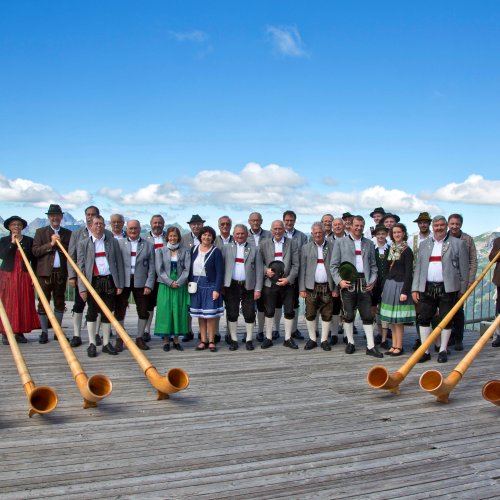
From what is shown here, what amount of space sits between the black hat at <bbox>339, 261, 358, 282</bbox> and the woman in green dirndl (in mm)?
2053

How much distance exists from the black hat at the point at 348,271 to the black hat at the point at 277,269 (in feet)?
2.67

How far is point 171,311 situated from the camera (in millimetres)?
7250

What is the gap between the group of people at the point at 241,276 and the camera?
698 cm

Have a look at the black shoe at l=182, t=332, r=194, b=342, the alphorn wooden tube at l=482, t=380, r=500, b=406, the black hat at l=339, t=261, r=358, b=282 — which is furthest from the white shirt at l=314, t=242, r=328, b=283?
the alphorn wooden tube at l=482, t=380, r=500, b=406

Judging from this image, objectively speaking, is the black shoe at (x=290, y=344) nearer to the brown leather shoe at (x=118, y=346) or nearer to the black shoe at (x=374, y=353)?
the black shoe at (x=374, y=353)

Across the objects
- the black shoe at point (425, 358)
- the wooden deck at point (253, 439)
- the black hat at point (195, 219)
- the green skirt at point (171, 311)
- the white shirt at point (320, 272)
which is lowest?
the wooden deck at point (253, 439)

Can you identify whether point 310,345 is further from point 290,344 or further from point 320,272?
point 320,272

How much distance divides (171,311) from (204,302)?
46cm

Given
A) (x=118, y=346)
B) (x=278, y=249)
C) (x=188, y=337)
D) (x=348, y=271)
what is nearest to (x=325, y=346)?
(x=348, y=271)

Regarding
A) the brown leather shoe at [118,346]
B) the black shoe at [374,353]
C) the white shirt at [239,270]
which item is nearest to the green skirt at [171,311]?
the brown leather shoe at [118,346]

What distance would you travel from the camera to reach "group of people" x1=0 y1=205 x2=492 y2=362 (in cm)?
698

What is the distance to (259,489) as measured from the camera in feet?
10.7

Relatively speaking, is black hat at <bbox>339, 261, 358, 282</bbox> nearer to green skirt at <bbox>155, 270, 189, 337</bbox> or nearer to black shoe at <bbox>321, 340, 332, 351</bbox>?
black shoe at <bbox>321, 340, 332, 351</bbox>

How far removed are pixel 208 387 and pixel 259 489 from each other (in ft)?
7.49
